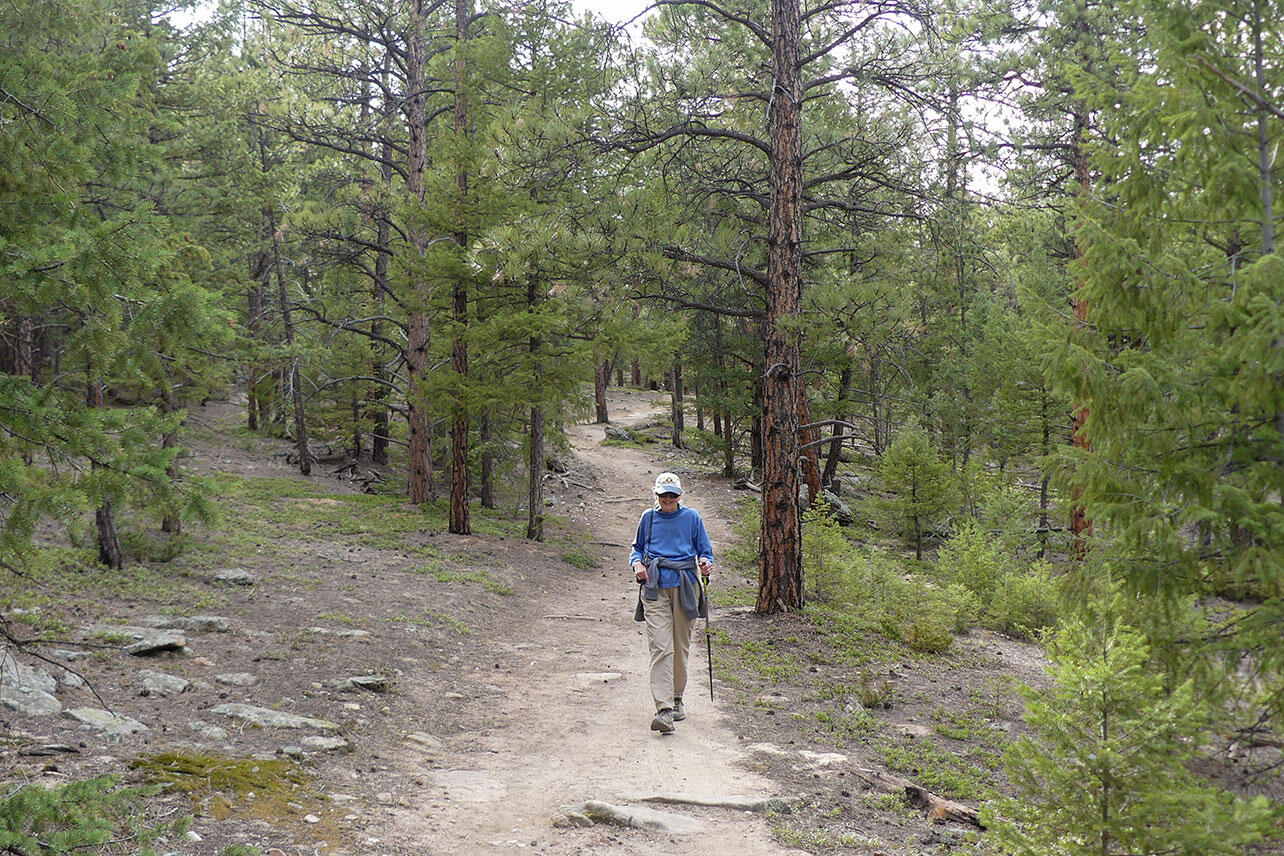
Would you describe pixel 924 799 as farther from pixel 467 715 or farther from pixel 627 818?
pixel 467 715

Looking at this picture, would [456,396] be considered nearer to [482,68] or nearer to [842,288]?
[482,68]

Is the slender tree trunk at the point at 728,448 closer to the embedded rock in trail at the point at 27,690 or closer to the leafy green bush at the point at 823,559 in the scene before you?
the leafy green bush at the point at 823,559

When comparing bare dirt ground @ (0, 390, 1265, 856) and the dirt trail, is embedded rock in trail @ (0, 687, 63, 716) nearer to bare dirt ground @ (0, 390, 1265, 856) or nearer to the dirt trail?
bare dirt ground @ (0, 390, 1265, 856)

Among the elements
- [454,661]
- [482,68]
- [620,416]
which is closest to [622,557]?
[454,661]

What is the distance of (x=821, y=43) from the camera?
12445 millimetres

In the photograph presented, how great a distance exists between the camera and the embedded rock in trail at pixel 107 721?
218 inches

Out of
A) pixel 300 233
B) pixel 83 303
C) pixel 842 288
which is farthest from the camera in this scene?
pixel 300 233

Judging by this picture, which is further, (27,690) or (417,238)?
(417,238)

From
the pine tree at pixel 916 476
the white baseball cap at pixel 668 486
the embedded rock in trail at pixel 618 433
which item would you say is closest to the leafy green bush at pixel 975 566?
the pine tree at pixel 916 476

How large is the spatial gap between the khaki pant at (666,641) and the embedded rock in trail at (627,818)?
76.2 inches

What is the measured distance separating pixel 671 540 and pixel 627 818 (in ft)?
8.69

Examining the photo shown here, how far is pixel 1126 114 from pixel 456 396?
1317 cm

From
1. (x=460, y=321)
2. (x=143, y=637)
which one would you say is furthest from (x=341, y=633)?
(x=460, y=321)

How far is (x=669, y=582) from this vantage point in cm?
722
